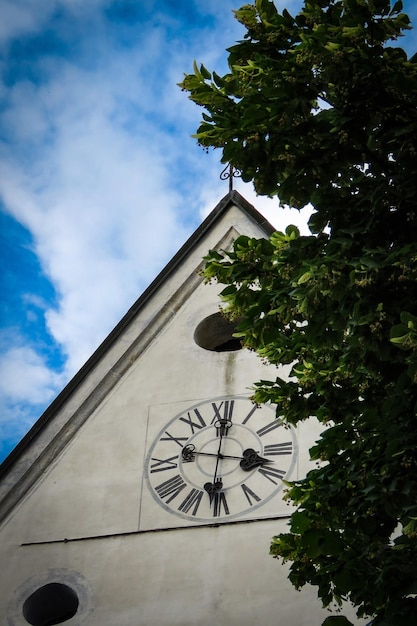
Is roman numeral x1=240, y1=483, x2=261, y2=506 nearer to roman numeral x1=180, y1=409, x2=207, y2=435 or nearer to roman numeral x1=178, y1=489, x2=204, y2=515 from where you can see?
roman numeral x1=178, y1=489, x2=204, y2=515

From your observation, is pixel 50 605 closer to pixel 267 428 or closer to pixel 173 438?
pixel 173 438

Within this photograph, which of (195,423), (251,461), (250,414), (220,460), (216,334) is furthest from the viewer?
(216,334)

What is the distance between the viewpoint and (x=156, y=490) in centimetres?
1266

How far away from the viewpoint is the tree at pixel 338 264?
725 centimetres

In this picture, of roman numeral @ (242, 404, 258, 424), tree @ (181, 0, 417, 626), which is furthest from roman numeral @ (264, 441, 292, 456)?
tree @ (181, 0, 417, 626)

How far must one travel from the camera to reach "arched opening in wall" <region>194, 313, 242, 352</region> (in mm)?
14984

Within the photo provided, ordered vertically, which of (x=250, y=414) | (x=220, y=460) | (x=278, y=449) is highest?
(x=250, y=414)

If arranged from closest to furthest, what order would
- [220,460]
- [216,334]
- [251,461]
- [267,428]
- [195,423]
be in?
[251,461] → [220,460] → [267,428] → [195,423] → [216,334]

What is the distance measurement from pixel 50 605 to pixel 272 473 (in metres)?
2.55

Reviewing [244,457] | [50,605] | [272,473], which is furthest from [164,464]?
[50,605]

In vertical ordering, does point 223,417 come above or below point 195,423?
below

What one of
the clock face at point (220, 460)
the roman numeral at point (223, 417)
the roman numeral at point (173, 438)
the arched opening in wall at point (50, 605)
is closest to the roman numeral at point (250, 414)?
the clock face at point (220, 460)

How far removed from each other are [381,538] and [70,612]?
573 centimetres

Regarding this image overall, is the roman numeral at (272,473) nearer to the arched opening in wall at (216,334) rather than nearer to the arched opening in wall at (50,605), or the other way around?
the arched opening in wall at (50,605)
